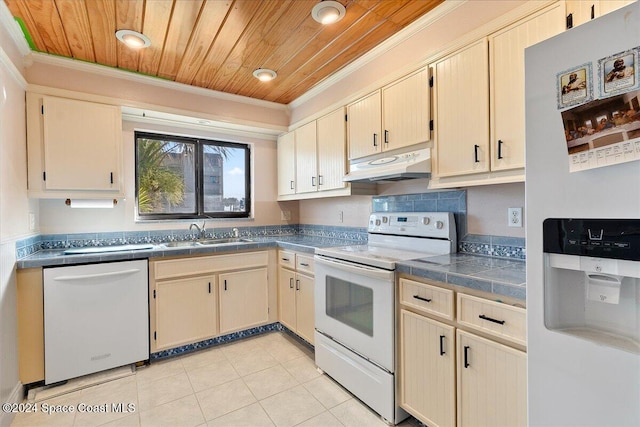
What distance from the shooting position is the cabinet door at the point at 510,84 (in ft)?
4.61

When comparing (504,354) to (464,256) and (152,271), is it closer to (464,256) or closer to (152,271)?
(464,256)

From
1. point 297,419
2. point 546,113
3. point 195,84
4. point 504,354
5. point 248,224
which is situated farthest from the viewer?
point 248,224

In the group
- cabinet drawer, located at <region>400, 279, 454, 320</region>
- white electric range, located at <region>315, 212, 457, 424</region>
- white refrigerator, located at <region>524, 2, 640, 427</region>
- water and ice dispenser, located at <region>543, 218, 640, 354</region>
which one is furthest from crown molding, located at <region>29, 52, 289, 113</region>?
water and ice dispenser, located at <region>543, 218, 640, 354</region>

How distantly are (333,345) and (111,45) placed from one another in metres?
2.65

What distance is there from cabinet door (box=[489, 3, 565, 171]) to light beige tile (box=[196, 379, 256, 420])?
2.06m

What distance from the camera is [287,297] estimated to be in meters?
2.88

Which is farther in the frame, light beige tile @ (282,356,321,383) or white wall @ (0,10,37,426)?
Answer: light beige tile @ (282,356,321,383)

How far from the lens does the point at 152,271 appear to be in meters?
2.43

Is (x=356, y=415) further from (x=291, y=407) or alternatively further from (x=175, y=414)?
(x=175, y=414)

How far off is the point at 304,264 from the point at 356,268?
82cm


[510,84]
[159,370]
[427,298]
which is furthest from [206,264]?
[510,84]

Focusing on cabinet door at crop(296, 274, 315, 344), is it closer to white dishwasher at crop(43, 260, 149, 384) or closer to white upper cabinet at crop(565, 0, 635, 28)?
white dishwasher at crop(43, 260, 149, 384)

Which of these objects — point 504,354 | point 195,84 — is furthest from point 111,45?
point 504,354

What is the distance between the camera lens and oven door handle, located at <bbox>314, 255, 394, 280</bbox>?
5.60 ft
